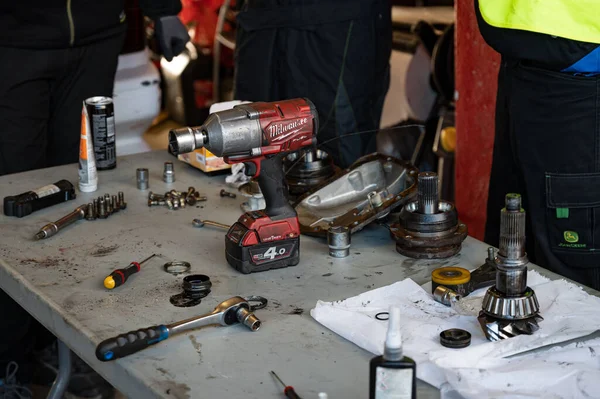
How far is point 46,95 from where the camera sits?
8.61 feet

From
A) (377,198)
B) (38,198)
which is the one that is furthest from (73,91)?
(377,198)

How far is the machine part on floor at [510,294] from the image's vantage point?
1.32 meters

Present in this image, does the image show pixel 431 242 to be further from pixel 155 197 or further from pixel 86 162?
pixel 86 162

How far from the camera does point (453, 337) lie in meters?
1.32

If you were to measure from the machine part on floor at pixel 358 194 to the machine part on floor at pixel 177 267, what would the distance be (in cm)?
28

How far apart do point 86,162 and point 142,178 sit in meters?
0.14

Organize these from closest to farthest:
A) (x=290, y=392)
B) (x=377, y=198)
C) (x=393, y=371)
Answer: (x=393, y=371)
(x=290, y=392)
(x=377, y=198)

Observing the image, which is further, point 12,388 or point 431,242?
point 12,388

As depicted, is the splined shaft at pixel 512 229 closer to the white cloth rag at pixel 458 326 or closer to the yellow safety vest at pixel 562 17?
the white cloth rag at pixel 458 326

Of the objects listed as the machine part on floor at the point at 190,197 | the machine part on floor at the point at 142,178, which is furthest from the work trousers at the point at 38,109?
the machine part on floor at the point at 190,197

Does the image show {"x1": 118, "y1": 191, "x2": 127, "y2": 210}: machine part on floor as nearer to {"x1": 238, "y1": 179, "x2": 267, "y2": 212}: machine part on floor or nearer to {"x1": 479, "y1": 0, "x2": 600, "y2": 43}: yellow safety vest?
{"x1": 238, "y1": 179, "x2": 267, "y2": 212}: machine part on floor

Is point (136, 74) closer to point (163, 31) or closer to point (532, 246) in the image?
point (163, 31)

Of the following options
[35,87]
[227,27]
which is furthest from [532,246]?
[227,27]

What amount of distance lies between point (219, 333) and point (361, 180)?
2.22 feet
